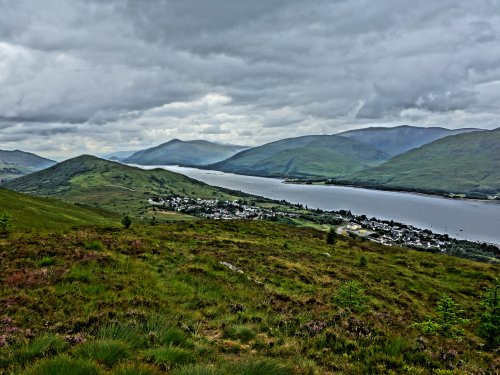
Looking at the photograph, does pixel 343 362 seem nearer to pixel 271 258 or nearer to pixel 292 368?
pixel 292 368

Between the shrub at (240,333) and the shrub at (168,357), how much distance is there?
3434 mm

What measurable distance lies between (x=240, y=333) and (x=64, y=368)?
6575mm

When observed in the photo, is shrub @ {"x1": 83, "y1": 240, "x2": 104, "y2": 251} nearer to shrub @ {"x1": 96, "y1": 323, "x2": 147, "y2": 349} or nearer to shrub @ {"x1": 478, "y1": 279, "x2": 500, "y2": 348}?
shrub @ {"x1": 96, "y1": 323, "x2": 147, "y2": 349}

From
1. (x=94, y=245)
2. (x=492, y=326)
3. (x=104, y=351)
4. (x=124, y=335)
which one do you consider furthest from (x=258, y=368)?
(x=94, y=245)

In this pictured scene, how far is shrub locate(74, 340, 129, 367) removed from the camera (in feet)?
23.6

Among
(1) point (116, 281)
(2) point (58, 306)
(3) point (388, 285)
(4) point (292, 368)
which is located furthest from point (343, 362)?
(3) point (388, 285)

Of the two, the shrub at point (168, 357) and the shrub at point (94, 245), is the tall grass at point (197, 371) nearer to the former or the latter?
the shrub at point (168, 357)

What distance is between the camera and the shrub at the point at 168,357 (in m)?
7.53

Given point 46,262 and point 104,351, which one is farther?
point 46,262

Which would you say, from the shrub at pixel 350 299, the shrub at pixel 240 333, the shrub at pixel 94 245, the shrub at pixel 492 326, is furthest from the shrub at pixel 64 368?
the shrub at pixel 492 326

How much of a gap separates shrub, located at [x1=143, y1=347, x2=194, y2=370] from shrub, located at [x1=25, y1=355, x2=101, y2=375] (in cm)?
145

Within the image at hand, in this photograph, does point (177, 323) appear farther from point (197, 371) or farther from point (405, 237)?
point (405, 237)

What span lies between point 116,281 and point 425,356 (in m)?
13.4

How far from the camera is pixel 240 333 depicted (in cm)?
1161
